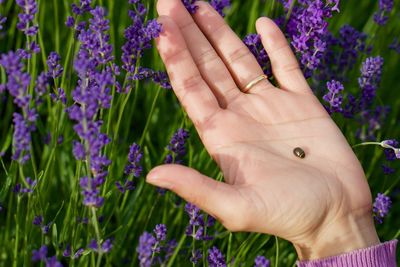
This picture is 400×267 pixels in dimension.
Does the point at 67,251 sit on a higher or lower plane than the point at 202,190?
lower

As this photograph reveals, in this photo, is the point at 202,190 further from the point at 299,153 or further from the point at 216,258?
the point at 299,153

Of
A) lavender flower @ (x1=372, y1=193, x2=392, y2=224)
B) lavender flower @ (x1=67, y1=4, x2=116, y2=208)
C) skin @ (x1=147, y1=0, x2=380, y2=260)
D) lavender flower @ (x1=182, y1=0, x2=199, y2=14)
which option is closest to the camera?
lavender flower @ (x1=67, y1=4, x2=116, y2=208)

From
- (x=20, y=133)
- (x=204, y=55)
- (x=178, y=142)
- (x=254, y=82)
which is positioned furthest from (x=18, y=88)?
(x=254, y=82)

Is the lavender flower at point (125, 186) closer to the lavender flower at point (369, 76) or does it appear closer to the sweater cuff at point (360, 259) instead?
the sweater cuff at point (360, 259)

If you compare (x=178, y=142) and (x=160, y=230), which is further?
(x=178, y=142)

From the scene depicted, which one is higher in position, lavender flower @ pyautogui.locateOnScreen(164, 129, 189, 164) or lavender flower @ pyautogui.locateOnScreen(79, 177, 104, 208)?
lavender flower @ pyautogui.locateOnScreen(79, 177, 104, 208)

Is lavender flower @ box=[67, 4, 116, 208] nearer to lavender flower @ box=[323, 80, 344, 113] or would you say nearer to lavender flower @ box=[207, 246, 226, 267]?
lavender flower @ box=[207, 246, 226, 267]

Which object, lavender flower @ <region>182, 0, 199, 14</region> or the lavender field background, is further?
lavender flower @ <region>182, 0, 199, 14</region>

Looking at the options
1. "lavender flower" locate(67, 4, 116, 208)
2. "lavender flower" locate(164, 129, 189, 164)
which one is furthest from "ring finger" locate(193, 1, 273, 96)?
"lavender flower" locate(67, 4, 116, 208)

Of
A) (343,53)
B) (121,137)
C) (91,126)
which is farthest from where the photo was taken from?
(121,137)
